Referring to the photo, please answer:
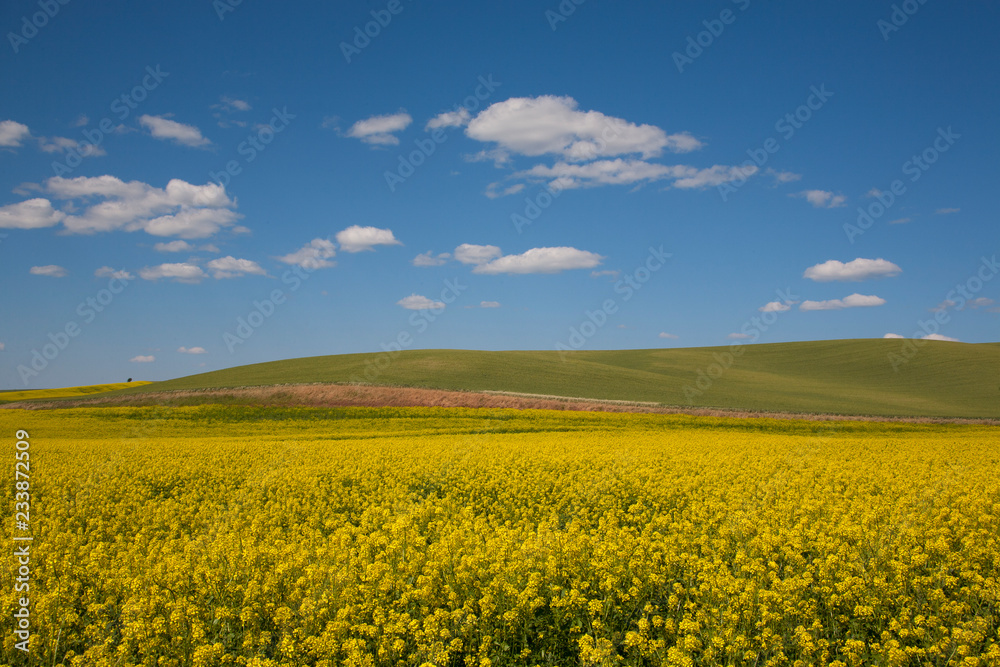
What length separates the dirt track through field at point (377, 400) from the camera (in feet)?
102

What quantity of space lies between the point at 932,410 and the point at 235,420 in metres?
50.9

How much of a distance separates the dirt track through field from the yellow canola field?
18.7m

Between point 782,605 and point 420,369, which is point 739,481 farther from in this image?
point 420,369

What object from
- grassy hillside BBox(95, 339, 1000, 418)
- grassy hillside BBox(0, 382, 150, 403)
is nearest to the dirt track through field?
grassy hillside BBox(95, 339, 1000, 418)

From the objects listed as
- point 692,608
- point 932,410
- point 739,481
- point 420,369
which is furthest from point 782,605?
point 932,410

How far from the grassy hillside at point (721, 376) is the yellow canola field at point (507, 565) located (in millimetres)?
31342

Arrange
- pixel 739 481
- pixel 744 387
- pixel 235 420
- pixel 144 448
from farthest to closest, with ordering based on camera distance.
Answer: pixel 744 387 → pixel 235 420 → pixel 144 448 → pixel 739 481

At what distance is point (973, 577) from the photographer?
6.14 meters

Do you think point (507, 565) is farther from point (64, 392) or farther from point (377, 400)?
point (64, 392)

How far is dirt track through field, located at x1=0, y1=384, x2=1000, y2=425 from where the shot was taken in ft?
102

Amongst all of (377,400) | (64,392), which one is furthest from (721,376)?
(64,392)

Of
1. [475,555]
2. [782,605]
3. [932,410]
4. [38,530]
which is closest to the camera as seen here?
[782,605]

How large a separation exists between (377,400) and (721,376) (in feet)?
138

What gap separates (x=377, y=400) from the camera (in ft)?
103
